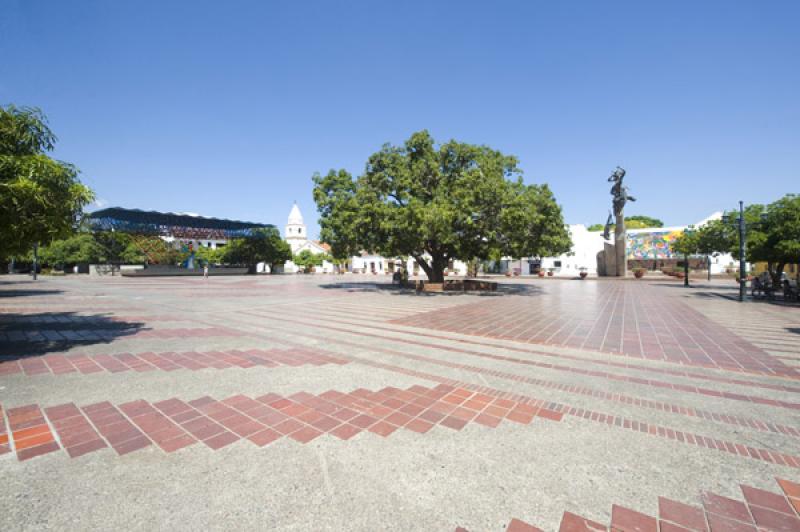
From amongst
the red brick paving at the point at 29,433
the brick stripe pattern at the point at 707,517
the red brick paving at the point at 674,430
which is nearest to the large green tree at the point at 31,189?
the red brick paving at the point at 29,433

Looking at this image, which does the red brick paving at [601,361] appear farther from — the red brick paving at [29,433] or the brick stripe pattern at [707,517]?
the red brick paving at [29,433]

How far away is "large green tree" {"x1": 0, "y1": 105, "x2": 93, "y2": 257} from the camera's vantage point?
15.4 feet

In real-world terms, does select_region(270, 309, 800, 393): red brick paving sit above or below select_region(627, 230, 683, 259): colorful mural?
below

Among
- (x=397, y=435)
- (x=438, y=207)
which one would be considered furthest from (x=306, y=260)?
(x=397, y=435)

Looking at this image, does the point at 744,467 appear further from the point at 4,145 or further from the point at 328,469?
the point at 4,145

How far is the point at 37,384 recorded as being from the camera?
14.3ft

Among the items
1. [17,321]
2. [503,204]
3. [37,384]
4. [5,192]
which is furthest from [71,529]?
[503,204]

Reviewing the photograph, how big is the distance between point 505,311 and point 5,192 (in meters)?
11.5

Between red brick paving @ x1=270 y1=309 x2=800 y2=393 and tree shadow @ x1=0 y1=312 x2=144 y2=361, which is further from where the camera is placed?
tree shadow @ x1=0 y1=312 x2=144 y2=361

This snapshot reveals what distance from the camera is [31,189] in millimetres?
4574

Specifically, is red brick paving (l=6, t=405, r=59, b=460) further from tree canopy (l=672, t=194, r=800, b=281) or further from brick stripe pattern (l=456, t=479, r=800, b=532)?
tree canopy (l=672, t=194, r=800, b=281)

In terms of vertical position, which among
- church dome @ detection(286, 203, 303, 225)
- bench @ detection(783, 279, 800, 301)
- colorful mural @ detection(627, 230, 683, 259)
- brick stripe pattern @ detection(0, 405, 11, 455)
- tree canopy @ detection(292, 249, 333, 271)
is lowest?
brick stripe pattern @ detection(0, 405, 11, 455)

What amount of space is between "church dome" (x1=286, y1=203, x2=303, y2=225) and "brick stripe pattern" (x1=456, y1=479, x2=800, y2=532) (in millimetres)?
93140

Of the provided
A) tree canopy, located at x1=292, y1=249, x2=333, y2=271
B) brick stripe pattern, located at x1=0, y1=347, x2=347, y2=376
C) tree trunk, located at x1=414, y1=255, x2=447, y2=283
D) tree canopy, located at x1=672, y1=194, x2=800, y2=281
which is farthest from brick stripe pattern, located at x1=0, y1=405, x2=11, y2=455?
tree canopy, located at x1=292, y1=249, x2=333, y2=271
